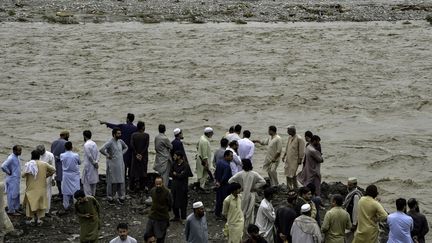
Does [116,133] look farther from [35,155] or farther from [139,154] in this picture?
[35,155]

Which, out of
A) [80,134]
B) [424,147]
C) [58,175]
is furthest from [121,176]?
[424,147]

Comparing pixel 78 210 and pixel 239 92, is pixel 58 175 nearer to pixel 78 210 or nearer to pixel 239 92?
pixel 78 210

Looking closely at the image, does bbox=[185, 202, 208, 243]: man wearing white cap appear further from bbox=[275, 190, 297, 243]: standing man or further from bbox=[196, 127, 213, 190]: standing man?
bbox=[196, 127, 213, 190]: standing man

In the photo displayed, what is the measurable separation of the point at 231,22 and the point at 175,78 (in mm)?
10337

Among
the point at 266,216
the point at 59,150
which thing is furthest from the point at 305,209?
the point at 59,150

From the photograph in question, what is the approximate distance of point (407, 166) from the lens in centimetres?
1773

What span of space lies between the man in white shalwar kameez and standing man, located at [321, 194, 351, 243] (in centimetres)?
68

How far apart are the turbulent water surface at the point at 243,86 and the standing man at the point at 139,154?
3.87 meters

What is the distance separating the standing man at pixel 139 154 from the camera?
13484 mm

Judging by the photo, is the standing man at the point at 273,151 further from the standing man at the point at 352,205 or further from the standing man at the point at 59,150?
the standing man at the point at 59,150

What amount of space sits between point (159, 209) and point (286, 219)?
1.86 m

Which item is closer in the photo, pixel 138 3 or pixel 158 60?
pixel 158 60

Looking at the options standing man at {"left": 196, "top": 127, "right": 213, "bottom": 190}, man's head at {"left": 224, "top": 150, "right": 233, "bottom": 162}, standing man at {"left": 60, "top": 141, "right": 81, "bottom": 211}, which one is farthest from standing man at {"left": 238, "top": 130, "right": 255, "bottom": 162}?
standing man at {"left": 60, "top": 141, "right": 81, "bottom": 211}

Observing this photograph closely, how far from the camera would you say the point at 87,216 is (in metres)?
10.6
